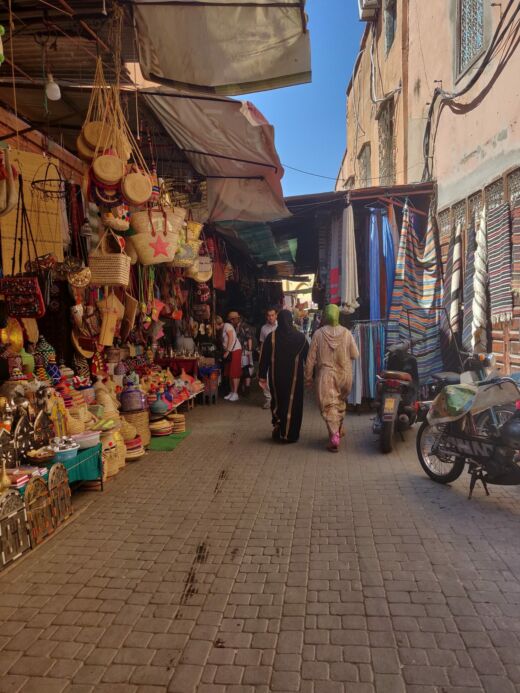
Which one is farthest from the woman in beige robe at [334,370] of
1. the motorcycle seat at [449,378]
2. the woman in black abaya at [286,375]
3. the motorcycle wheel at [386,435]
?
the motorcycle seat at [449,378]

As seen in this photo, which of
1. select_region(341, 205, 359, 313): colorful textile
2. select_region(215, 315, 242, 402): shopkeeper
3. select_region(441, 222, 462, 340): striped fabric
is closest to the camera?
select_region(441, 222, 462, 340): striped fabric

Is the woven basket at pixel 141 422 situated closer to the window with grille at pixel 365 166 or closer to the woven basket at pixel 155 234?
the woven basket at pixel 155 234

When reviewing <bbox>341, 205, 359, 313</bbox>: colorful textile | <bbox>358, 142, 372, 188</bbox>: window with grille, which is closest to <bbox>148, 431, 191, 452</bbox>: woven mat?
<bbox>341, 205, 359, 313</bbox>: colorful textile

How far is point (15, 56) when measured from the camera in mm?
4469

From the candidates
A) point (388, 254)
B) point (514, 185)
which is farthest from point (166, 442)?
point (514, 185)

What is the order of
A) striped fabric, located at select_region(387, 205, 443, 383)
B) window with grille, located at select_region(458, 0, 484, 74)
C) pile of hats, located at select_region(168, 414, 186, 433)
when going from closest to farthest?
pile of hats, located at select_region(168, 414, 186, 433)
window with grille, located at select_region(458, 0, 484, 74)
striped fabric, located at select_region(387, 205, 443, 383)

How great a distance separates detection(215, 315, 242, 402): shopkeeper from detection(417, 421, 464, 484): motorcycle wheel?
534cm

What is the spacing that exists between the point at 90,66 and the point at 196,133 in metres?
1.23

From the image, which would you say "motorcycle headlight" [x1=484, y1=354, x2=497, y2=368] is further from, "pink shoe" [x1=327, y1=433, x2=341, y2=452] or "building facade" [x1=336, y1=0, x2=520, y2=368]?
"pink shoe" [x1=327, y1=433, x2=341, y2=452]

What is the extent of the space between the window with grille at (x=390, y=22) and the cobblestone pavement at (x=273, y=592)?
44.1ft

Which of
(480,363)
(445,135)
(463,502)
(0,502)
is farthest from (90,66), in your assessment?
(445,135)

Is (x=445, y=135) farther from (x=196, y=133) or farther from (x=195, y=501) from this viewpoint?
(x=195, y=501)

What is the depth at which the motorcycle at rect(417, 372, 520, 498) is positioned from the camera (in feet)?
13.0

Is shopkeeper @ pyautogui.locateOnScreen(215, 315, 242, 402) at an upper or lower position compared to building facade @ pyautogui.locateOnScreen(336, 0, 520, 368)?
lower
